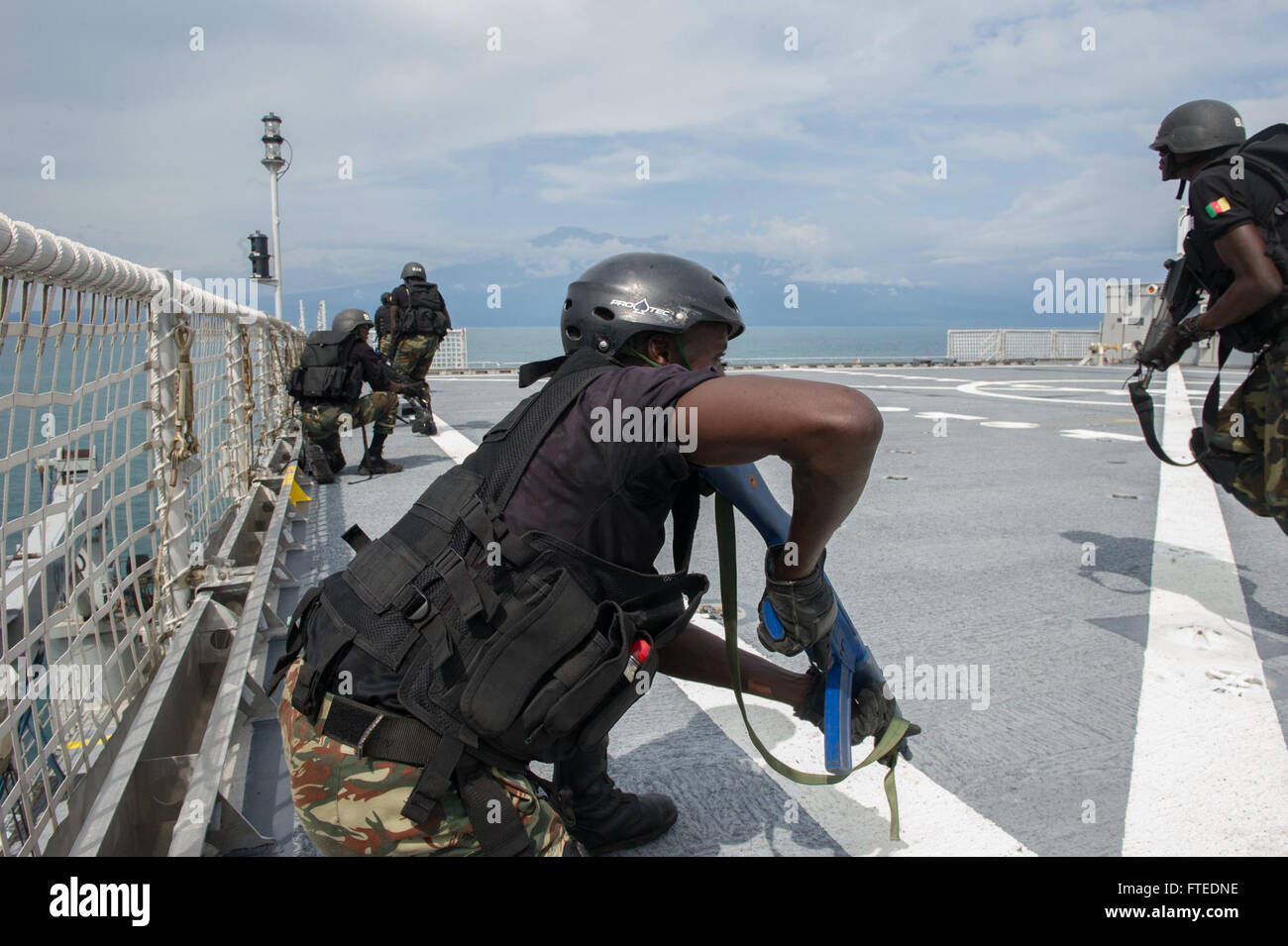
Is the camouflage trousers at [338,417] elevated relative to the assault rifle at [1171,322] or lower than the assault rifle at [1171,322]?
lower

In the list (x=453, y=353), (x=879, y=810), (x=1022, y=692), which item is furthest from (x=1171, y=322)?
(x=453, y=353)

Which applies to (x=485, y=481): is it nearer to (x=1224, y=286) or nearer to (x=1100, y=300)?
(x=1224, y=286)

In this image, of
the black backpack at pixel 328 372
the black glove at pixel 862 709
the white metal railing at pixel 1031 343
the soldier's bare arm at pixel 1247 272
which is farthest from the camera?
the white metal railing at pixel 1031 343

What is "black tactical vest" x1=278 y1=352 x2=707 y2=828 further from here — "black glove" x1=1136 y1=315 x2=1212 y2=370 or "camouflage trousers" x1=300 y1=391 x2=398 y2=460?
"camouflage trousers" x1=300 y1=391 x2=398 y2=460

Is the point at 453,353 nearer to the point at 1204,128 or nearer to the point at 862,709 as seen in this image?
the point at 1204,128

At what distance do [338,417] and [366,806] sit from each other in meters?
6.68

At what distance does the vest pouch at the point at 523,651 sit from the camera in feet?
5.16

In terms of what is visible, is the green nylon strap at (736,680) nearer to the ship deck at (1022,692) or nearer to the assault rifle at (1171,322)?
the ship deck at (1022,692)

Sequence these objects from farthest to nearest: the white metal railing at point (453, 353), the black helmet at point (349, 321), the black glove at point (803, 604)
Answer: the white metal railing at point (453, 353)
the black helmet at point (349, 321)
the black glove at point (803, 604)

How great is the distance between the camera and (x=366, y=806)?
161cm

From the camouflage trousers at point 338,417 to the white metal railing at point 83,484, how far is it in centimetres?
315

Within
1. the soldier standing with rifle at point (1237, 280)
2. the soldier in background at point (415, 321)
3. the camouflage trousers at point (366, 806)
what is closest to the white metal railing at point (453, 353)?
the soldier in background at point (415, 321)
